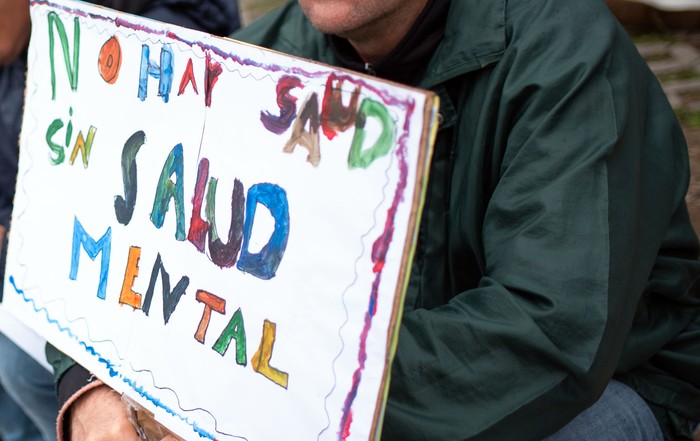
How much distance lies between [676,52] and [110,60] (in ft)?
8.81

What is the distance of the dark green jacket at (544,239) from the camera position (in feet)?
3.38

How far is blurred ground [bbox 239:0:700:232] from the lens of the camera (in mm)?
2859

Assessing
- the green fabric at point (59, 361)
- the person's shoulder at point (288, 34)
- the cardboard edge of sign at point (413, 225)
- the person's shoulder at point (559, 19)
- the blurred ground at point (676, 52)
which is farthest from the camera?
the blurred ground at point (676, 52)

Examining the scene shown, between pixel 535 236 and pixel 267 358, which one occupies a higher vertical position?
pixel 535 236

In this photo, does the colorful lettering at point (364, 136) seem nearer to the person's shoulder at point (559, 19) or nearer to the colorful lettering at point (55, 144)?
the person's shoulder at point (559, 19)

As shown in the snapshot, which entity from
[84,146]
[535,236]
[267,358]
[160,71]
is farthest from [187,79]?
[535,236]

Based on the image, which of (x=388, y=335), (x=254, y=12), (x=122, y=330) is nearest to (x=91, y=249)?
(x=122, y=330)

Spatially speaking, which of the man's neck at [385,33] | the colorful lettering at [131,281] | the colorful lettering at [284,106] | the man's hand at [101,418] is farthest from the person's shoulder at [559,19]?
the man's hand at [101,418]

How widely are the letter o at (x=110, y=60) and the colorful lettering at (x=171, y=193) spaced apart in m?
0.19

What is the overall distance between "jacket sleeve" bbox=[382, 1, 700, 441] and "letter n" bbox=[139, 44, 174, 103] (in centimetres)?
45

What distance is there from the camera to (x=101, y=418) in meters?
1.29

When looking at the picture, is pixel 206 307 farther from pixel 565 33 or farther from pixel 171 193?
pixel 565 33

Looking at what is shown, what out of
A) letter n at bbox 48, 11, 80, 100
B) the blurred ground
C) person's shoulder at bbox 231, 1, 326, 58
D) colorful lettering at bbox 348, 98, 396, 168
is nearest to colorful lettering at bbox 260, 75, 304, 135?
colorful lettering at bbox 348, 98, 396, 168

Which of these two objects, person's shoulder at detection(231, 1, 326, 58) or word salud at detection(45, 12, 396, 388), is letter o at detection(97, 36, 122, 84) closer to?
word salud at detection(45, 12, 396, 388)
